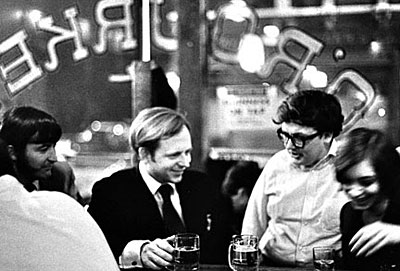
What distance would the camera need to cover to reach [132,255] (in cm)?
263

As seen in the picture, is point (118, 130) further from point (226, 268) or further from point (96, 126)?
point (226, 268)

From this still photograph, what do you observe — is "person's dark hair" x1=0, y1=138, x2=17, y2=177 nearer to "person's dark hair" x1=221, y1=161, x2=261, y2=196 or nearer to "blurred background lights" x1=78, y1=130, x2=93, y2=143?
"blurred background lights" x1=78, y1=130, x2=93, y2=143

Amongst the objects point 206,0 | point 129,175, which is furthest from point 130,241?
point 206,0

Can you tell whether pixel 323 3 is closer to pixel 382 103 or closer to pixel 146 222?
pixel 382 103

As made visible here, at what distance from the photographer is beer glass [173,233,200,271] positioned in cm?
240

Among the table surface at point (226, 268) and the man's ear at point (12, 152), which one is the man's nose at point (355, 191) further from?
the man's ear at point (12, 152)

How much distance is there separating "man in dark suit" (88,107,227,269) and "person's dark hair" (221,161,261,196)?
2.4 inches

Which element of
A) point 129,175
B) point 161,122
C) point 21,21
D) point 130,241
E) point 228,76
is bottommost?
point 130,241

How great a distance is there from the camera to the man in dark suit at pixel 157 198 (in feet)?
8.42

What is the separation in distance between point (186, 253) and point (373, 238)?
68cm

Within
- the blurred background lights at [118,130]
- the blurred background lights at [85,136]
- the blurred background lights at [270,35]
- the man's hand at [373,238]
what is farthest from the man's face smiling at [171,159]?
the man's hand at [373,238]

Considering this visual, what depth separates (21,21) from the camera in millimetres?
2730

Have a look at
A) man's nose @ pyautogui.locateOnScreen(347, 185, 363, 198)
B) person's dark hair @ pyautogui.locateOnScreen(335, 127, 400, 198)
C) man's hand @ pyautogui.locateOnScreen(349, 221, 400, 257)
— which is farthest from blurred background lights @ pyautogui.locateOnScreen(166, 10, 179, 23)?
man's hand @ pyautogui.locateOnScreen(349, 221, 400, 257)

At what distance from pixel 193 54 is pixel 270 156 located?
490mm
